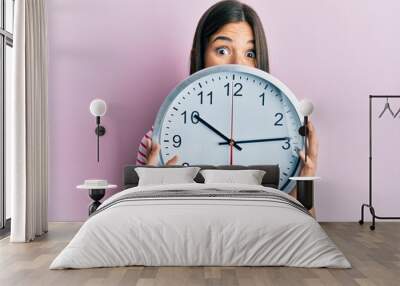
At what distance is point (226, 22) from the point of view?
22.0 feet

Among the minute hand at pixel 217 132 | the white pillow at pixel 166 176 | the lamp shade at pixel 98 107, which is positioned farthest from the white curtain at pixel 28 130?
the minute hand at pixel 217 132

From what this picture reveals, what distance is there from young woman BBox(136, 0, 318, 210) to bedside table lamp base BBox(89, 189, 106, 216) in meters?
1.69

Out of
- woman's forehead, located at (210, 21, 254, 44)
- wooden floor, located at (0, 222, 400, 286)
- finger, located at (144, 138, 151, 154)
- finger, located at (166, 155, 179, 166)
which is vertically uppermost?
woman's forehead, located at (210, 21, 254, 44)

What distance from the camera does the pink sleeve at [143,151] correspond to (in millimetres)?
6539

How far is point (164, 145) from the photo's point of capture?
21.5 feet

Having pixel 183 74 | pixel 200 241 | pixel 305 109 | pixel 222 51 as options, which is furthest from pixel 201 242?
pixel 222 51

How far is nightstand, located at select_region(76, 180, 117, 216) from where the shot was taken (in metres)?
6.07

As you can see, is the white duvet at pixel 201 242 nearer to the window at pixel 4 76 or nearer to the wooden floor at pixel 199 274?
the wooden floor at pixel 199 274

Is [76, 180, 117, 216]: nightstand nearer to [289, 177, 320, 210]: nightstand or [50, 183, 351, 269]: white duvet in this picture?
[50, 183, 351, 269]: white duvet

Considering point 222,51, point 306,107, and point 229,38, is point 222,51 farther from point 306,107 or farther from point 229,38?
point 306,107

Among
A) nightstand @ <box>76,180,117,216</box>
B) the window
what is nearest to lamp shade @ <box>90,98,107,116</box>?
nightstand @ <box>76,180,117,216</box>

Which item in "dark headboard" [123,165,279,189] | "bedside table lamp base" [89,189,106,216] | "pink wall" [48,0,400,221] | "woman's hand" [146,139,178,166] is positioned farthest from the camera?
"pink wall" [48,0,400,221]

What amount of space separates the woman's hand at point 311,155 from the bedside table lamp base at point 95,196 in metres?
2.21

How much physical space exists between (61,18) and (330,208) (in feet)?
12.3
